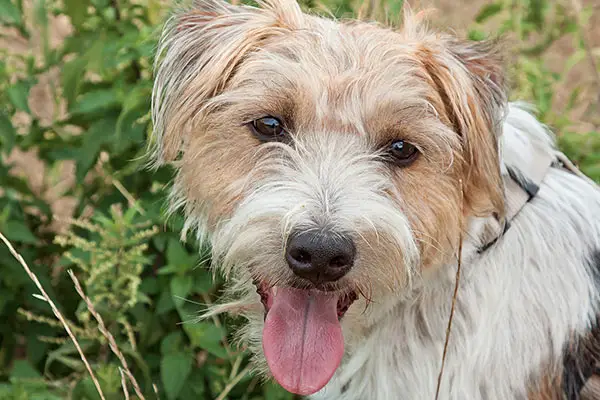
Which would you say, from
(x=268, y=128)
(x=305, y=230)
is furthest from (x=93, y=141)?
(x=305, y=230)

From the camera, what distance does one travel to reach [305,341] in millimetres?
2984

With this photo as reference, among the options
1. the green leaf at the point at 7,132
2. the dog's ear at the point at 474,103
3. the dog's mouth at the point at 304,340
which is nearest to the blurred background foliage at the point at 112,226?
the green leaf at the point at 7,132

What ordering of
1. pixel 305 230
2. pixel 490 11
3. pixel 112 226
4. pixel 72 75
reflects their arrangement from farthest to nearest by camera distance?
pixel 490 11 → pixel 72 75 → pixel 112 226 → pixel 305 230

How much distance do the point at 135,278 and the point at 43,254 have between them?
3.94 ft

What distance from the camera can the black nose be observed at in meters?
2.63

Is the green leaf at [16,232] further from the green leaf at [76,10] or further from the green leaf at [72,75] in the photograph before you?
the green leaf at [76,10]

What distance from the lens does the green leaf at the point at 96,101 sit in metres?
3.87

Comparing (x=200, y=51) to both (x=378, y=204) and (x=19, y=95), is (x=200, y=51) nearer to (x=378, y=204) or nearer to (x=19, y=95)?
(x=378, y=204)

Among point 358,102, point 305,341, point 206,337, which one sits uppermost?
point 358,102

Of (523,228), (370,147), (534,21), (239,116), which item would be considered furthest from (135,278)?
(534,21)

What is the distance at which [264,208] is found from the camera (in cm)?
272

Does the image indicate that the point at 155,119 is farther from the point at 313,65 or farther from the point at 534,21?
the point at 534,21

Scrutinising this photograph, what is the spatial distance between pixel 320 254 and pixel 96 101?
167cm

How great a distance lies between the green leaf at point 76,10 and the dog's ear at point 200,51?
84cm
